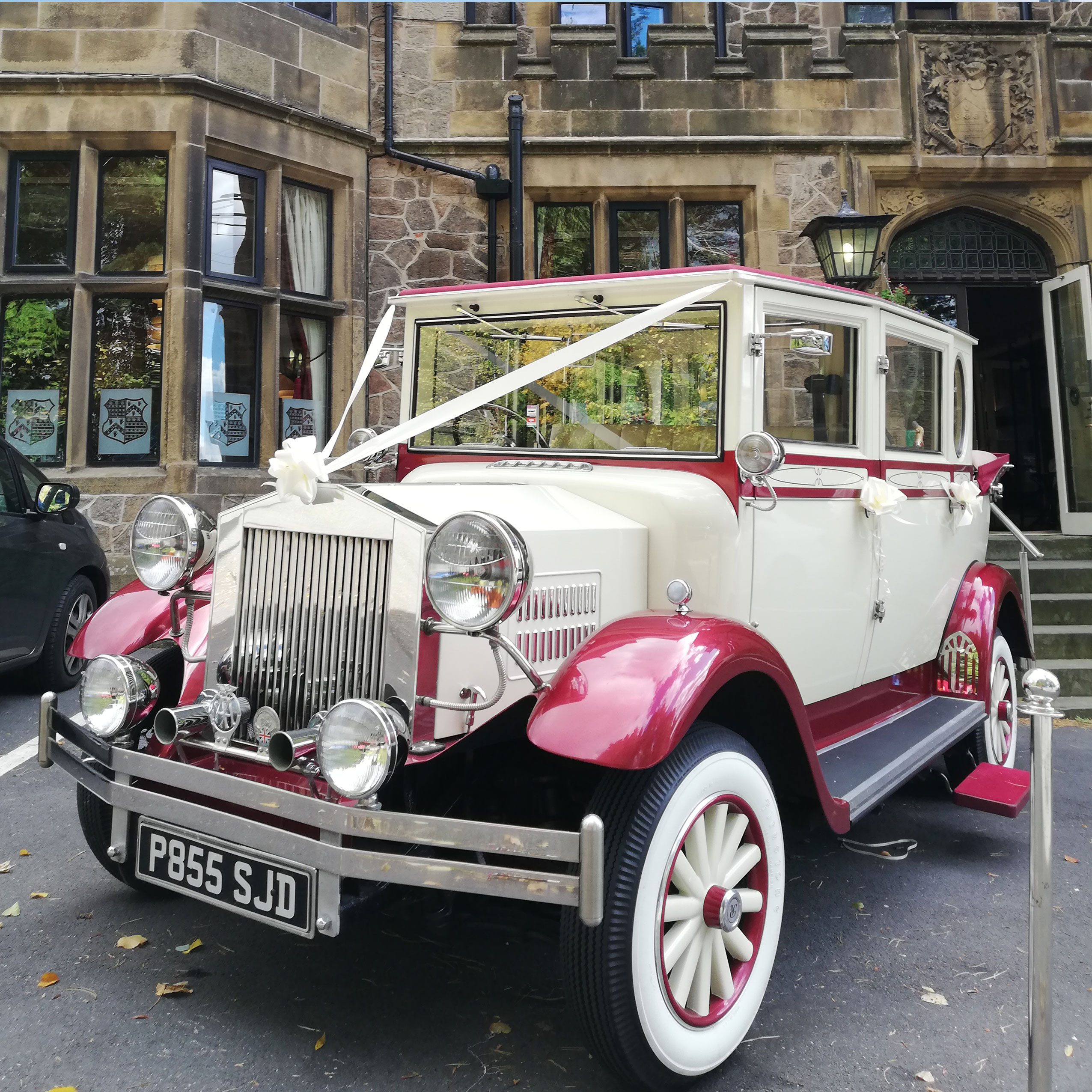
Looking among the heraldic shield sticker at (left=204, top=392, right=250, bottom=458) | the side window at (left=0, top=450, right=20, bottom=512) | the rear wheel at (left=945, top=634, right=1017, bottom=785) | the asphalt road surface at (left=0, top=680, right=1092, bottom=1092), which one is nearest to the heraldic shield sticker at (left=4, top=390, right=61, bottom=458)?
the heraldic shield sticker at (left=204, top=392, right=250, bottom=458)

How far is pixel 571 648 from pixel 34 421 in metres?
6.95

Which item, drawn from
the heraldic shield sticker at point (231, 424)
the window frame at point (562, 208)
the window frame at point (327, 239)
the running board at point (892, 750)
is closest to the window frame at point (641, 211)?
the window frame at point (562, 208)

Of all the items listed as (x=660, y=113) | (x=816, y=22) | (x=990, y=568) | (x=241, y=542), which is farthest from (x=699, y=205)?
(x=241, y=542)

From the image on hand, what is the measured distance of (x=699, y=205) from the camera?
30.4 ft

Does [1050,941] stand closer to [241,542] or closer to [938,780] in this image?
[241,542]

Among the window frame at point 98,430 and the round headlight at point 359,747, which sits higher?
the window frame at point 98,430

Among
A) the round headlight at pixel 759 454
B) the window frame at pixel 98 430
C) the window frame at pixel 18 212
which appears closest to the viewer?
the round headlight at pixel 759 454

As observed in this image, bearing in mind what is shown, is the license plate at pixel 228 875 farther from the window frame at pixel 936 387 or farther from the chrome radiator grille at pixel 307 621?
the window frame at pixel 936 387

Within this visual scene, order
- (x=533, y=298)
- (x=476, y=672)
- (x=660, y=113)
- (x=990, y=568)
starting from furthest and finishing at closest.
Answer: (x=660, y=113)
(x=990, y=568)
(x=533, y=298)
(x=476, y=672)

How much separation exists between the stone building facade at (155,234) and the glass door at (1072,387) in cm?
663

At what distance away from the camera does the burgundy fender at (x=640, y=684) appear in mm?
1975

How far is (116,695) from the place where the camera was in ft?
8.19

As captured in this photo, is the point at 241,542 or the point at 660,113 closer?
the point at 241,542

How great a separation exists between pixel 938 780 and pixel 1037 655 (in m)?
2.46
